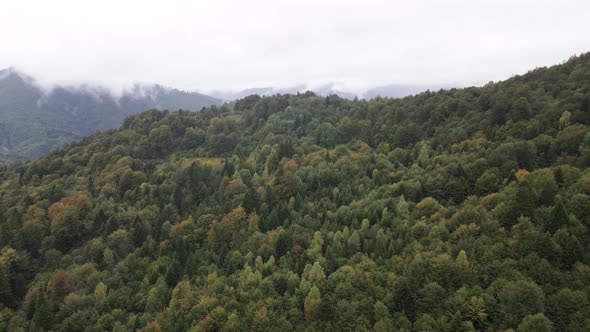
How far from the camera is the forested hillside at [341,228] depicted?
59344 mm

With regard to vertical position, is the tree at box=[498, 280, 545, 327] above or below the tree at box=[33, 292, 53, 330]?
above

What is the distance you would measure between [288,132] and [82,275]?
98.1 metres

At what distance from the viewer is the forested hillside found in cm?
5934

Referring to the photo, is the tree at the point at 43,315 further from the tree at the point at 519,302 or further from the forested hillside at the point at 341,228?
the tree at the point at 519,302

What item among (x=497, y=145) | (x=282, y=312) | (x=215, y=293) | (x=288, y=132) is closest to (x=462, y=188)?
(x=497, y=145)

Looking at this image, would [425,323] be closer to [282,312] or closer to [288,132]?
[282,312]

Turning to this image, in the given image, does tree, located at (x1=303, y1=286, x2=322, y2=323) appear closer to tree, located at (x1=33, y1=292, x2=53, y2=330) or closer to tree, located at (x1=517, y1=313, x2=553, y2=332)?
tree, located at (x1=517, y1=313, x2=553, y2=332)

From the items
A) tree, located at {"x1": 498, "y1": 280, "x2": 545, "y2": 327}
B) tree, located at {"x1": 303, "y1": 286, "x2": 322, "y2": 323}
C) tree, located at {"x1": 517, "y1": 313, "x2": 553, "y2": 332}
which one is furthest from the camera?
tree, located at {"x1": 303, "y1": 286, "x2": 322, "y2": 323}

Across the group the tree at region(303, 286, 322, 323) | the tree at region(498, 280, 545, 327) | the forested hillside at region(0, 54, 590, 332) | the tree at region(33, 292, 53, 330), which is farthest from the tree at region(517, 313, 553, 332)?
the tree at region(33, 292, 53, 330)

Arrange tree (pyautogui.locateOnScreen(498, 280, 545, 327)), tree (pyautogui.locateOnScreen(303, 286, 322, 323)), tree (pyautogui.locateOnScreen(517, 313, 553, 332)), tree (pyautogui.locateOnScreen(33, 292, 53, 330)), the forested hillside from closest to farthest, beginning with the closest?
tree (pyautogui.locateOnScreen(517, 313, 553, 332)) → tree (pyautogui.locateOnScreen(498, 280, 545, 327)) → the forested hillside → tree (pyautogui.locateOnScreen(303, 286, 322, 323)) → tree (pyautogui.locateOnScreen(33, 292, 53, 330))

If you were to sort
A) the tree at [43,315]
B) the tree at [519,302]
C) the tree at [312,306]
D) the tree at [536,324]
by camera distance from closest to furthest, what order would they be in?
1. the tree at [536,324]
2. the tree at [519,302]
3. the tree at [312,306]
4. the tree at [43,315]

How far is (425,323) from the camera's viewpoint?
54969mm

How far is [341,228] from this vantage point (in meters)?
84.6

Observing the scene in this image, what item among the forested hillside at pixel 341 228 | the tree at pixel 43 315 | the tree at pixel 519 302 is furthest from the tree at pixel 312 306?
the tree at pixel 43 315
